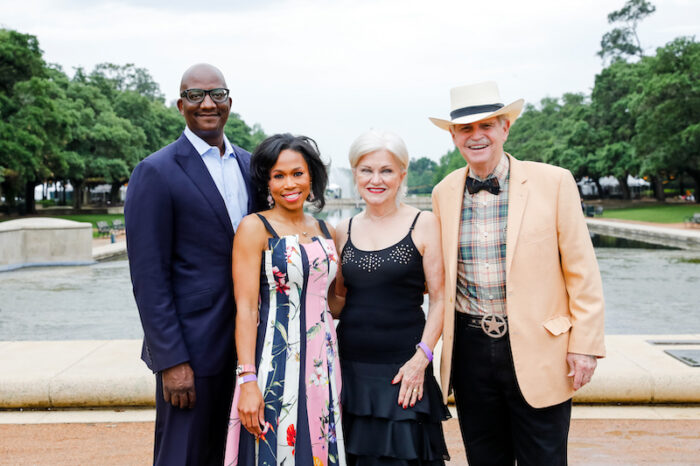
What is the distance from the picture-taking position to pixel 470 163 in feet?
10.4

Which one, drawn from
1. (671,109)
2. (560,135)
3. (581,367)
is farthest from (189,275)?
(560,135)

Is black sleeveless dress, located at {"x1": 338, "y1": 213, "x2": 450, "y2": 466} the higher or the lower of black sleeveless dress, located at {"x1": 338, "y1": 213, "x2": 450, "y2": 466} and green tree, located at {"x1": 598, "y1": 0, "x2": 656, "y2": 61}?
the lower

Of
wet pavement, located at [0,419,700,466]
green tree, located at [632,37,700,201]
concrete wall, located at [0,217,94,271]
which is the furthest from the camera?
green tree, located at [632,37,700,201]

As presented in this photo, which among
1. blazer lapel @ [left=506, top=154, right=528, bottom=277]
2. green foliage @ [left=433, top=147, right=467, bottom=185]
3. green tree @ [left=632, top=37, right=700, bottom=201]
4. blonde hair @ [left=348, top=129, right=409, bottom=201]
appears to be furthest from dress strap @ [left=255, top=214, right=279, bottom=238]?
green foliage @ [left=433, top=147, right=467, bottom=185]

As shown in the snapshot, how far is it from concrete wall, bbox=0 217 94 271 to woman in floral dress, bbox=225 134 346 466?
15932 millimetres

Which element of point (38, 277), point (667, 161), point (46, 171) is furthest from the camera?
point (667, 161)

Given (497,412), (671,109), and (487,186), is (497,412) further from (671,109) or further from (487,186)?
(671,109)

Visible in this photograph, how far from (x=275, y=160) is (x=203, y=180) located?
38cm

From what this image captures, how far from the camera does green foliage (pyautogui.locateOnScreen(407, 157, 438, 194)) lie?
130625 mm

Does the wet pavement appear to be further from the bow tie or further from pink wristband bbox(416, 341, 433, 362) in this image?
the bow tie

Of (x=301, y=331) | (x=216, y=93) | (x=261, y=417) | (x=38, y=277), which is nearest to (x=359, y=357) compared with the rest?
(x=301, y=331)

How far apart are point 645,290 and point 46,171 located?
29.2 meters

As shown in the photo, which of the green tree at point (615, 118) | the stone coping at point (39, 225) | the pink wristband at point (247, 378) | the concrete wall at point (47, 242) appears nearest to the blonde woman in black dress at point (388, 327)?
the pink wristband at point (247, 378)

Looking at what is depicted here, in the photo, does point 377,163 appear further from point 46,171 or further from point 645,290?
point 46,171
